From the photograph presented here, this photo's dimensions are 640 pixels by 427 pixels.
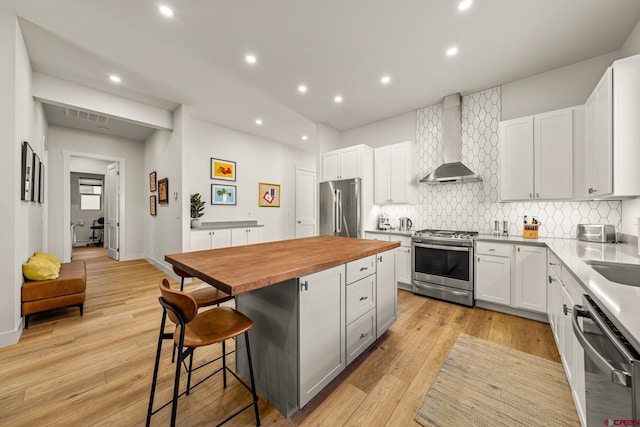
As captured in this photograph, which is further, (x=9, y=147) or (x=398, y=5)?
(x=9, y=147)

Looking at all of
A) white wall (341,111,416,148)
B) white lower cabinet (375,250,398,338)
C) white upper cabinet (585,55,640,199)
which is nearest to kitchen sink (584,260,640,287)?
white upper cabinet (585,55,640,199)

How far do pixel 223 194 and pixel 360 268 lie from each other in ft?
13.7

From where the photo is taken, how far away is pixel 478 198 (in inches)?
145

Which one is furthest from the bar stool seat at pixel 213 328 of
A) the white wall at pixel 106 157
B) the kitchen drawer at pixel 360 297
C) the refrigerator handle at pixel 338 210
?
the white wall at pixel 106 157

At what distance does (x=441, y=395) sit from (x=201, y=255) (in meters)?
1.96

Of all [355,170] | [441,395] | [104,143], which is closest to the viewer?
[441,395]

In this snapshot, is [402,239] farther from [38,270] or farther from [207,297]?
[38,270]

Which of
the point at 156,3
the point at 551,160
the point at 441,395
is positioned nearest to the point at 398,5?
the point at 156,3

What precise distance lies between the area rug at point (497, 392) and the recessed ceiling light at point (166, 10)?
3.66 meters

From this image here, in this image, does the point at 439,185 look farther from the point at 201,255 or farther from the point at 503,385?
Answer: the point at 201,255

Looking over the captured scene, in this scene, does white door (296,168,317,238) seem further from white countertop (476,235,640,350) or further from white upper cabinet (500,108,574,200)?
white countertop (476,235,640,350)

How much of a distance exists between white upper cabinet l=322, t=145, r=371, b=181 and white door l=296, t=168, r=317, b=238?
2.18 meters

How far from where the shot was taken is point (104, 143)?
5.73m

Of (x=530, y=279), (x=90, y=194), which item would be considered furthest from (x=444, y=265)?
(x=90, y=194)
